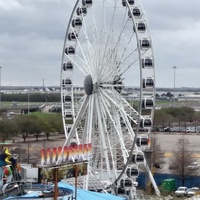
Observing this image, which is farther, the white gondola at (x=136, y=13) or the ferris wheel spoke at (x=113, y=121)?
the white gondola at (x=136, y=13)

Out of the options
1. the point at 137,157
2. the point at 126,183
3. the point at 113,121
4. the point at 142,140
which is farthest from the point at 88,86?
the point at 126,183

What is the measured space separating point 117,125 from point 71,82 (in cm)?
871

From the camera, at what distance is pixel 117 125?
148 ft

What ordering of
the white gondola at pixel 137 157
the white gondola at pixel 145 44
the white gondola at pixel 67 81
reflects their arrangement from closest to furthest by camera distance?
1. the white gondola at pixel 145 44
2. the white gondola at pixel 137 157
3. the white gondola at pixel 67 81

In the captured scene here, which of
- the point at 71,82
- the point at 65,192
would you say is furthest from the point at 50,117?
the point at 65,192

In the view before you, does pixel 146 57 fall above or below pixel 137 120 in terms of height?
above

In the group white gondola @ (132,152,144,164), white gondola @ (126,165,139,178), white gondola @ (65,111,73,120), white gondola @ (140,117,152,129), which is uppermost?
white gondola @ (65,111,73,120)

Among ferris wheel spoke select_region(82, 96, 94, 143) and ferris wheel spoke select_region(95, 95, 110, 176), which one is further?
ferris wheel spoke select_region(82, 96, 94, 143)

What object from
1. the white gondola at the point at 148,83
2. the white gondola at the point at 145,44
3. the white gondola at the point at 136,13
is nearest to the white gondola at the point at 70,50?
the white gondola at the point at 136,13

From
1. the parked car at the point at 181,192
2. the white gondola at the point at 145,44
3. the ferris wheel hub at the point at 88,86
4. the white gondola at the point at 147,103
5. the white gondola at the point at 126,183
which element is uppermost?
the white gondola at the point at 145,44

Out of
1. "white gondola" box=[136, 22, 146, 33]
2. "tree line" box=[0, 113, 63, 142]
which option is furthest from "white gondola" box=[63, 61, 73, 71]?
"tree line" box=[0, 113, 63, 142]

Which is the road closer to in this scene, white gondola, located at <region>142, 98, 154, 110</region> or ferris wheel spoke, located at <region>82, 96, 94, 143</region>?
ferris wheel spoke, located at <region>82, 96, 94, 143</region>

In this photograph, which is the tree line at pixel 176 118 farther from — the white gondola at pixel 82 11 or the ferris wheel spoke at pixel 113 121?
the ferris wheel spoke at pixel 113 121

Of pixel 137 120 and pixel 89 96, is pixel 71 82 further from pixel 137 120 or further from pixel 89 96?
pixel 137 120
